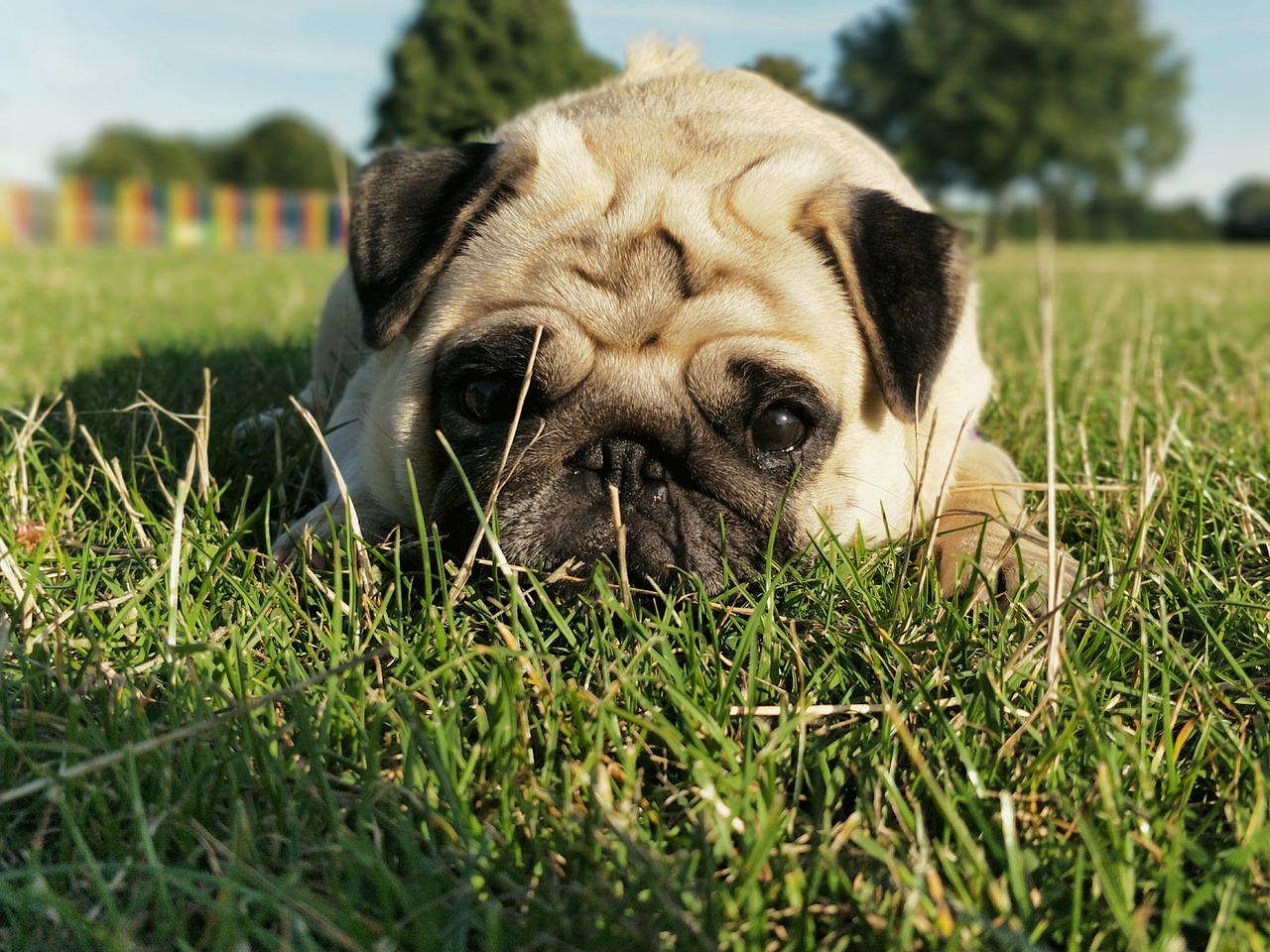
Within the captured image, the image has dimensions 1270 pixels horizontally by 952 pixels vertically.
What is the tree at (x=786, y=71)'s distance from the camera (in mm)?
5785

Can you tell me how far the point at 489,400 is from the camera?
9.64 ft

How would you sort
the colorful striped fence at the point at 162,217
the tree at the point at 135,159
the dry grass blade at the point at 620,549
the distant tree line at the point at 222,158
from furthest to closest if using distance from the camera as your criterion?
the distant tree line at the point at 222,158, the tree at the point at 135,159, the colorful striped fence at the point at 162,217, the dry grass blade at the point at 620,549

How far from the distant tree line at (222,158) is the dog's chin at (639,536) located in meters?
87.7

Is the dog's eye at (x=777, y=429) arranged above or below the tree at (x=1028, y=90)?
below

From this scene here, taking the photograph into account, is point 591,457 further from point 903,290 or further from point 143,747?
point 143,747

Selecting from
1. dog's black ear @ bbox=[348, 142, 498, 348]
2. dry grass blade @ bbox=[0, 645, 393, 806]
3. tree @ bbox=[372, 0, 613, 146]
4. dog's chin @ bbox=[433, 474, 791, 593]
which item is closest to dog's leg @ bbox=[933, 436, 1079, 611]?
dog's chin @ bbox=[433, 474, 791, 593]

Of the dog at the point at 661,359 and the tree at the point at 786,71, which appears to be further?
the tree at the point at 786,71

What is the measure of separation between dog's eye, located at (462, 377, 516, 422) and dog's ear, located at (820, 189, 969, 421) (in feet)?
3.29

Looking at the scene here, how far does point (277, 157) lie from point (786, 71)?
9121cm

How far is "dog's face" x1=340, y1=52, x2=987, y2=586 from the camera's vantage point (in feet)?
9.14

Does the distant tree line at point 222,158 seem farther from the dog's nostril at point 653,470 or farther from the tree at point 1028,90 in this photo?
the dog's nostril at point 653,470

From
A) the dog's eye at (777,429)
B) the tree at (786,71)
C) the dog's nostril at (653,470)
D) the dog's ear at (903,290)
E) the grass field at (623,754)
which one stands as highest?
the tree at (786,71)

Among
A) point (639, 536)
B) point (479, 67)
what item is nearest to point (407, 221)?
point (639, 536)

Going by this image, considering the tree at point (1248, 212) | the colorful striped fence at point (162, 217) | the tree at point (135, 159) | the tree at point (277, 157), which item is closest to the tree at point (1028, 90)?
the tree at point (1248, 212)
